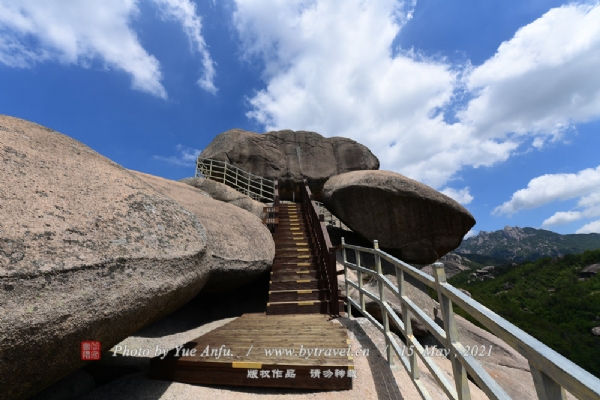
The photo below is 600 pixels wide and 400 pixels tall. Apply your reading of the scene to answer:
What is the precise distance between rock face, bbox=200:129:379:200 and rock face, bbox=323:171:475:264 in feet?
17.5

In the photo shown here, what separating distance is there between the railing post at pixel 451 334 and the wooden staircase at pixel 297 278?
389cm

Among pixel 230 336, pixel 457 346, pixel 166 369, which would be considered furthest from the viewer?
pixel 230 336

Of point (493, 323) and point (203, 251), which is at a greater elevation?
point (203, 251)

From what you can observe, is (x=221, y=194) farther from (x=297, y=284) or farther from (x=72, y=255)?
(x=72, y=255)

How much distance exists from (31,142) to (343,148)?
18044 millimetres

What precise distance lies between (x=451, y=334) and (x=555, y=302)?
253 feet

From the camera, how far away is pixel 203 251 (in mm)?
3619

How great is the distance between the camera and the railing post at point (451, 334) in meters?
2.00

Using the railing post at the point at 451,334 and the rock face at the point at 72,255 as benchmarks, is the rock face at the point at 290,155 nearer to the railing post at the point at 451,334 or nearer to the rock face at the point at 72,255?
the rock face at the point at 72,255

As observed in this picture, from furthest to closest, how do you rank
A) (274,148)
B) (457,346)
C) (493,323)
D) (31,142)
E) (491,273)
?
1. (491,273)
2. (274,148)
3. (31,142)
4. (457,346)
5. (493,323)

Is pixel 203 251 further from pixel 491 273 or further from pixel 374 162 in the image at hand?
pixel 491 273

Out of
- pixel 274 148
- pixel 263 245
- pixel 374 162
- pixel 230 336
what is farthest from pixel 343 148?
pixel 230 336

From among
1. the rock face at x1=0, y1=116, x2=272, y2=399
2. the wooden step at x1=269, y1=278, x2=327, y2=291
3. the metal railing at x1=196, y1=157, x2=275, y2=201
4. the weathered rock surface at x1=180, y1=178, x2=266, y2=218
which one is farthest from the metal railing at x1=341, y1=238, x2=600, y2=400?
the metal railing at x1=196, y1=157, x2=275, y2=201

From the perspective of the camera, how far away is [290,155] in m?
19.2
